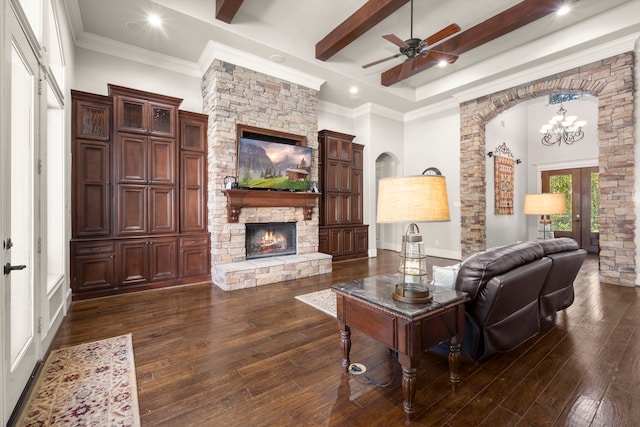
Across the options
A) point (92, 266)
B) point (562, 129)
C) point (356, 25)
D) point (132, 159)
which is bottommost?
point (92, 266)

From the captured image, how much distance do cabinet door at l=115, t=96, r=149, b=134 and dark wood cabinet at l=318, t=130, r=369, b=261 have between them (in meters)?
3.45

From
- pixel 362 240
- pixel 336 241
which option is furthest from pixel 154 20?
pixel 362 240

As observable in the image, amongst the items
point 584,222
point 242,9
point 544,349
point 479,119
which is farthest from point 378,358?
point 584,222

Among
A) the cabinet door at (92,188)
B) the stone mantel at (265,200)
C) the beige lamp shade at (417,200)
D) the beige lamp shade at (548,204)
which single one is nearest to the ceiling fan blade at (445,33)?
the beige lamp shade at (548,204)

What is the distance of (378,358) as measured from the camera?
2.38m

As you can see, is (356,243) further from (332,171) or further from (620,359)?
(620,359)

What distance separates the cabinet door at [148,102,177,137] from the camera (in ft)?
14.3

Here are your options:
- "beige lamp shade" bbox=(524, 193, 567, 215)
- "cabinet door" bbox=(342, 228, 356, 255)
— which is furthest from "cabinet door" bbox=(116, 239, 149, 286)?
"beige lamp shade" bbox=(524, 193, 567, 215)

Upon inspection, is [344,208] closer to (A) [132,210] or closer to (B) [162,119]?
(B) [162,119]

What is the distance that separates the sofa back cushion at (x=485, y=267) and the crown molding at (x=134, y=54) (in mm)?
5421

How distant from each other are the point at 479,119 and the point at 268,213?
507 centimetres

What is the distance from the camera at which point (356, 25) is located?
14.3ft

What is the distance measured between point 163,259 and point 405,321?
402cm

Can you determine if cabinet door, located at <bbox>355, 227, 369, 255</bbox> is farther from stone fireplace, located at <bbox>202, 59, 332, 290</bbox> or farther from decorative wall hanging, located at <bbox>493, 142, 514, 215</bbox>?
decorative wall hanging, located at <bbox>493, 142, 514, 215</bbox>
